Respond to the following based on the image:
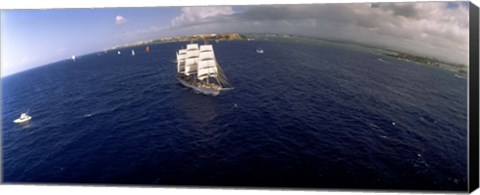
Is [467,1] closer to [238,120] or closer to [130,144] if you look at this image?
[238,120]

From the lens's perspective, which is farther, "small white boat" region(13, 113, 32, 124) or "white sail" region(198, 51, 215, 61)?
"white sail" region(198, 51, 215, 61)

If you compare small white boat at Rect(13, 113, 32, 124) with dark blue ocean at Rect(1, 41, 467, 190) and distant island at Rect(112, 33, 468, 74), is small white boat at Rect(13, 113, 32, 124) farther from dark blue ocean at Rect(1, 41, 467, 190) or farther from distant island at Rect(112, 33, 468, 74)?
distant island at Rect(112, 33, 468, 74)

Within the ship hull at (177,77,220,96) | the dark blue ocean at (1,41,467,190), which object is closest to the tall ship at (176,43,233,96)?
the ship hull at (177,77,220,96)

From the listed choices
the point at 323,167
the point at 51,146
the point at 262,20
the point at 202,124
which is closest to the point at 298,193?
the point at 323,167

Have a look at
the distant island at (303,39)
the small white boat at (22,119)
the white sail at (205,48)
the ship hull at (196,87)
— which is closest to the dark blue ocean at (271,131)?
the small white boat at (22,119)

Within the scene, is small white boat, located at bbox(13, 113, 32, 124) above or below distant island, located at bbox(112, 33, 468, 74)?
below

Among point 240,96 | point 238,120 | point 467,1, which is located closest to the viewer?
point 467,1

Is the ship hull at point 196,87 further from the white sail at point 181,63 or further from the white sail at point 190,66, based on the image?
the white sail at point 181,63
